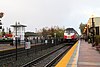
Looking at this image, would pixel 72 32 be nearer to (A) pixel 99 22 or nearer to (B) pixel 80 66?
(A) pixel 99 22

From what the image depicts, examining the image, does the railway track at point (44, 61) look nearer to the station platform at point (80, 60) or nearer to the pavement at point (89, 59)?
the station platform at point (80, 60)

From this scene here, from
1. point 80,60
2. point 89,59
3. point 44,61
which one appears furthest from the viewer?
point 44,61

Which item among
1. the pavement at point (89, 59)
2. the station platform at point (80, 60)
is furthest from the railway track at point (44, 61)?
the pavement at point (89, 59)

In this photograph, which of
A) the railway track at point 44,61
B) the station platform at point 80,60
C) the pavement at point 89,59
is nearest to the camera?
the station platform at point 80,60

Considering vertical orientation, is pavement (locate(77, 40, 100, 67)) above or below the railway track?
above

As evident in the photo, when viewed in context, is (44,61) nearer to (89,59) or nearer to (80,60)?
(89,59)

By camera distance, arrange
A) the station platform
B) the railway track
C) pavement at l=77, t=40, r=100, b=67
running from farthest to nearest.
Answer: the railway track < pavement at l=77, t=40, r=100, b=67 < the station platform

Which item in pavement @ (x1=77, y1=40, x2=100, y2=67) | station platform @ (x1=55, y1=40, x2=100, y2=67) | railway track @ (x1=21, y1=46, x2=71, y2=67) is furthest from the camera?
railway track @ (x1=21, y1=46, x2=71, y2=67)

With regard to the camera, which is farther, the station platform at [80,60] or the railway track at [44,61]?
the railway track at [44,61]

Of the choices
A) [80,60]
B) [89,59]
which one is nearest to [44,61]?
[89,59]

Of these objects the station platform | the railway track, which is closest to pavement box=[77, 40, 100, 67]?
the station platform

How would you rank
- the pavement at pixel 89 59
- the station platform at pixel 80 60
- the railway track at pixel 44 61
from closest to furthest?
the station platform at pixel 80 60, the pavement at pixel 89 59, the railway track at pixel 44 61

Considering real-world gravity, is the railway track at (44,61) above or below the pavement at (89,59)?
below

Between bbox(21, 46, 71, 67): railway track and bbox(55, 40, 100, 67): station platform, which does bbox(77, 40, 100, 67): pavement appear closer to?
bbox(55, 40, 100, 67): station platform
